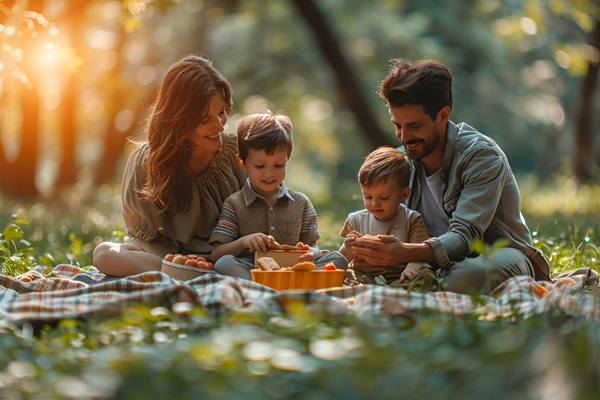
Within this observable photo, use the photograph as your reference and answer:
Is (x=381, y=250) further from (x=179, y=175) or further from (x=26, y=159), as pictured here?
(x=26, y=159)

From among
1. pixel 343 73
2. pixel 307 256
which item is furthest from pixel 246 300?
pixel 343 73

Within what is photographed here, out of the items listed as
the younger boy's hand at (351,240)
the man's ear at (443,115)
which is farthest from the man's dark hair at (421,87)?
the younger boy's hand at (351,240)

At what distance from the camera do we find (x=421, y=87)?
385 centimetres

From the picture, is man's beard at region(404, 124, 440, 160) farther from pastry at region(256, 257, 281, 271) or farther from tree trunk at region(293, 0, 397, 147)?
tree trunk at region(293, 0, 397, 147)

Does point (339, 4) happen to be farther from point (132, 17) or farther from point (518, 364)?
point (518, 364)

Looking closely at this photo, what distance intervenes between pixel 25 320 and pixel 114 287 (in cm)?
48

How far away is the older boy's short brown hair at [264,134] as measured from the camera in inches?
152

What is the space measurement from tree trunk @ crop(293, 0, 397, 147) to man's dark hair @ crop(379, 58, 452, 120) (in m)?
5.37

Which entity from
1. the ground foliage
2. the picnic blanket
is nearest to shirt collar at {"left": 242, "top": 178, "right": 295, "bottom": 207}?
the picnic blanket

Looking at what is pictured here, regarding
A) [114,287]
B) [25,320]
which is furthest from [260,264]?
[25,320]

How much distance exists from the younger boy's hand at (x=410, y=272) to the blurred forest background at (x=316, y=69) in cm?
467

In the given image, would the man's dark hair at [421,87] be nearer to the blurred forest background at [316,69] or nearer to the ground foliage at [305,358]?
the ground foliage at [305,358]

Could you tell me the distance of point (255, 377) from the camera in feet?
5.24

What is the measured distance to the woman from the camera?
418cm
